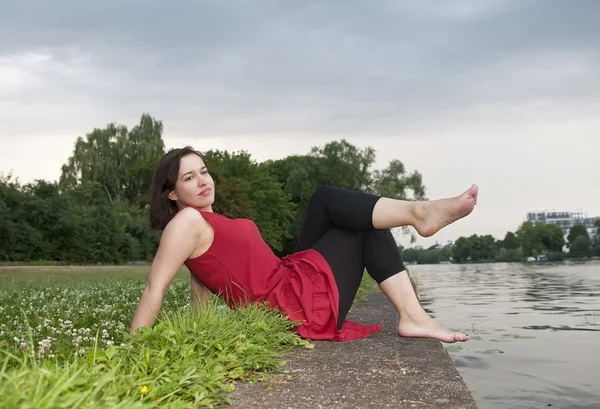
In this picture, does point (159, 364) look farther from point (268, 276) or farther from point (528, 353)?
point (528, 353)

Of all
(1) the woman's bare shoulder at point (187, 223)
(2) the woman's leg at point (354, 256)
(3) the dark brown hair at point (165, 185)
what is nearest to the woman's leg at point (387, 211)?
(2) the woman's leg at point (354, 256)

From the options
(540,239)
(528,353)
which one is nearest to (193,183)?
(528,353)

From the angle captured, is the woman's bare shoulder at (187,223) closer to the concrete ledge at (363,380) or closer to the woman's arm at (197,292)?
the woman's arm at (197,292)

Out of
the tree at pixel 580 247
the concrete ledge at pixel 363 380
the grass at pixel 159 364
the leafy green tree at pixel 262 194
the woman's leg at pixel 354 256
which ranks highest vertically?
the leafy green tree at pixel 262 194

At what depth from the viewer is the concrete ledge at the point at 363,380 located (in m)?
2.87

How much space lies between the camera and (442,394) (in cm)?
305

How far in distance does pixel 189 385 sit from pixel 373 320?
3645 millimetres

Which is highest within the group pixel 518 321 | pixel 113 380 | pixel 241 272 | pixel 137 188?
pixel 137 188

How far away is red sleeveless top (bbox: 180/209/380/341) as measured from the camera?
4355mm

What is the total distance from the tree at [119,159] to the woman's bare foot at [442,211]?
4563cm

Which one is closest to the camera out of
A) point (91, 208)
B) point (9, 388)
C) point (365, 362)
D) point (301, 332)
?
point (9, 388)

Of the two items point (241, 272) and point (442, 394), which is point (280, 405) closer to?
point (442, 394)

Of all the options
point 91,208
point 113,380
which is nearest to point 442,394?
point 113,380

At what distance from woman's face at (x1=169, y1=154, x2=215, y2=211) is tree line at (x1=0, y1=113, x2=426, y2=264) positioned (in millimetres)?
28075
